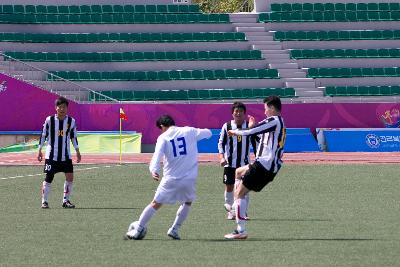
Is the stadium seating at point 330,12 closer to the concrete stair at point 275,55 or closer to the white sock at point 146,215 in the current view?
the concrete stair at point 275,55

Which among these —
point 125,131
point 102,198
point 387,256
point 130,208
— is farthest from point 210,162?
point 387,256

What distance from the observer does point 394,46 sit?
55.8m

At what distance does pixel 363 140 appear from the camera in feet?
148

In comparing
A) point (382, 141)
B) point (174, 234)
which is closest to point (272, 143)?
point (174, 234)

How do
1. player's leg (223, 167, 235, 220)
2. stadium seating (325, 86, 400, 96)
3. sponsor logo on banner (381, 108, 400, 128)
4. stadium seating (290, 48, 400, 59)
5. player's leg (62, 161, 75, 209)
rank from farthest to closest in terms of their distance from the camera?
stadium seating (290, 48, 400, 59) < stadium seating (325, 86, 400, 96) < sponsor logo on banner (381, 108, 400, 128) < player's leg (62, 161, 75, 209) < player's leg (223, 167, 235, 220)

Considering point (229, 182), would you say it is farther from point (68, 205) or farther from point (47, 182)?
point (47, 182)

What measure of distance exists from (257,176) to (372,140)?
3109cm

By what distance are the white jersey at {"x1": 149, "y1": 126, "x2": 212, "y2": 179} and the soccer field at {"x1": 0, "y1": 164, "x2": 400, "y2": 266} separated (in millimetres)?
886

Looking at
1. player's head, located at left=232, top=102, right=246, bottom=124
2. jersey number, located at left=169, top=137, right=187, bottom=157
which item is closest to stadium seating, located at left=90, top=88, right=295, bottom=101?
player's head, located at left=232, top=102, right=246, bottom=124

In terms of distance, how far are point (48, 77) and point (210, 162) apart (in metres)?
15.2

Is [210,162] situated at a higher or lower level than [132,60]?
lower

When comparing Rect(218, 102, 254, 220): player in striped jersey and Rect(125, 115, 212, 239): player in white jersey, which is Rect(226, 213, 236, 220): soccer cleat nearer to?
Rect(218, 102, 254, 220): player in striped jersey

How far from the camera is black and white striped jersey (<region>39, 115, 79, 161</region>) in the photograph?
20.5 metres

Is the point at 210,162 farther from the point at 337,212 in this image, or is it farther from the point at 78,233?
the point at 78,233
